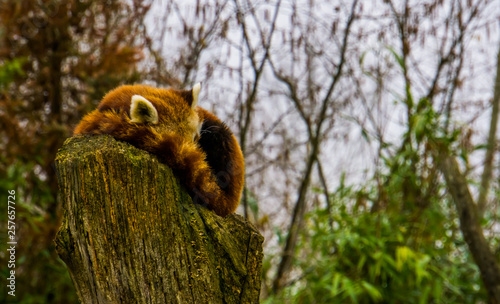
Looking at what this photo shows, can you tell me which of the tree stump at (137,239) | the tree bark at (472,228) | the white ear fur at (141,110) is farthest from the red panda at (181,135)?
the tree bark at (472,228)

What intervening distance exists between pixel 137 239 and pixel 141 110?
1.61 feet

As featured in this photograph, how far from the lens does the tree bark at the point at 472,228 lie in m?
2.81

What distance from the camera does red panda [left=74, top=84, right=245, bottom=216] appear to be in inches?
54.2

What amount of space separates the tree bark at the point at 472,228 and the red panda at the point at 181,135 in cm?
174

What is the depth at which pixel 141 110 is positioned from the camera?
1462 millimetres

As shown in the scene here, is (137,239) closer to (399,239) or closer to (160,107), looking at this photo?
(160,107)

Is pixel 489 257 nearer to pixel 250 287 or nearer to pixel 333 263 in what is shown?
pixel 333 263

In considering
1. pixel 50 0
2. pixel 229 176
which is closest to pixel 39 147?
pixel 50 0

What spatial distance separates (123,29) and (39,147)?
3.62 feet

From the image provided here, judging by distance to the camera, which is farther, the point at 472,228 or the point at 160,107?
the point at 472,228

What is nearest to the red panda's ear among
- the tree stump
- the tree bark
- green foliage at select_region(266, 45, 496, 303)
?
the tree stump

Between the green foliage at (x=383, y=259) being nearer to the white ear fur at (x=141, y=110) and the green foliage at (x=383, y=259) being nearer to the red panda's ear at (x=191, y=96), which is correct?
the red panda's ear at (x=191, y=96)

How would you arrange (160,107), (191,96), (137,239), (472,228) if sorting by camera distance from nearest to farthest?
(137,239) < (160,107) < (191,96) < (472,228)

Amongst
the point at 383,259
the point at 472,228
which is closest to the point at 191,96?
the point at 383,259
